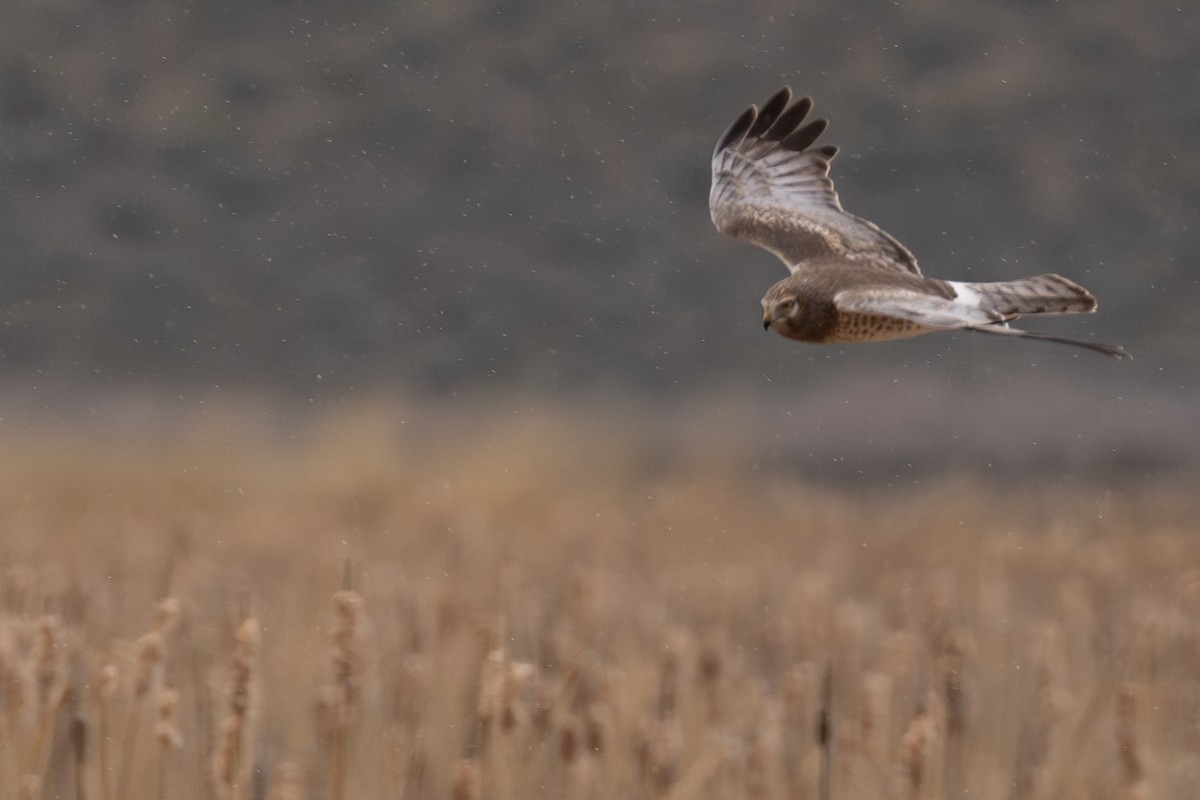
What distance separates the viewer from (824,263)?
8.87 feet

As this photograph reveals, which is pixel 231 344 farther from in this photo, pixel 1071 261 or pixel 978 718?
pixel 978 718

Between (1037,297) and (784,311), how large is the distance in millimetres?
432

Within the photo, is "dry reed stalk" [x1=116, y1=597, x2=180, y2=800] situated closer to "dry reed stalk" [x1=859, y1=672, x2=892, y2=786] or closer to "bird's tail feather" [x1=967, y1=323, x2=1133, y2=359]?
"dry reed stalk" [x1=859, y1=672, x2=892, y2=786]

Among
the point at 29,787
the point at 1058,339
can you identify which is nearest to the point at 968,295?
the point at 1058,339

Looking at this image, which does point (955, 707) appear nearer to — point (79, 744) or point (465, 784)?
point (465, 784)

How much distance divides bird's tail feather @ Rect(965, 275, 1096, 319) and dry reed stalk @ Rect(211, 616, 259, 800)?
1.11 metres

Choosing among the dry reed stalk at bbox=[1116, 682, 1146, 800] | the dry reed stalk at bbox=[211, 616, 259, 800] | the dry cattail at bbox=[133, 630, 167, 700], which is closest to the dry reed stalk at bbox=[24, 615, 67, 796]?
the dry cattail at bbox=[133, 630, 167, 700]

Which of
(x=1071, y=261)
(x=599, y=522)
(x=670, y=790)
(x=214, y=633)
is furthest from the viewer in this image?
(x=1071, y=261)

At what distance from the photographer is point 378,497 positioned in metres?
7.33

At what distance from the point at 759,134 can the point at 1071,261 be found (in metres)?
19.4

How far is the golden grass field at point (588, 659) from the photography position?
2807 millimetres

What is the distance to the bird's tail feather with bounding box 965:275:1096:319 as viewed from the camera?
2408mm

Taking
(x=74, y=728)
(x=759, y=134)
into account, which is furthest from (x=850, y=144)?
(x=74, y=728)

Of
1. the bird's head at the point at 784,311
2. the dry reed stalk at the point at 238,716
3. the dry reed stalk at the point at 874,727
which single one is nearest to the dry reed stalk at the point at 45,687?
the dry reed stalk at the point at 238,716
